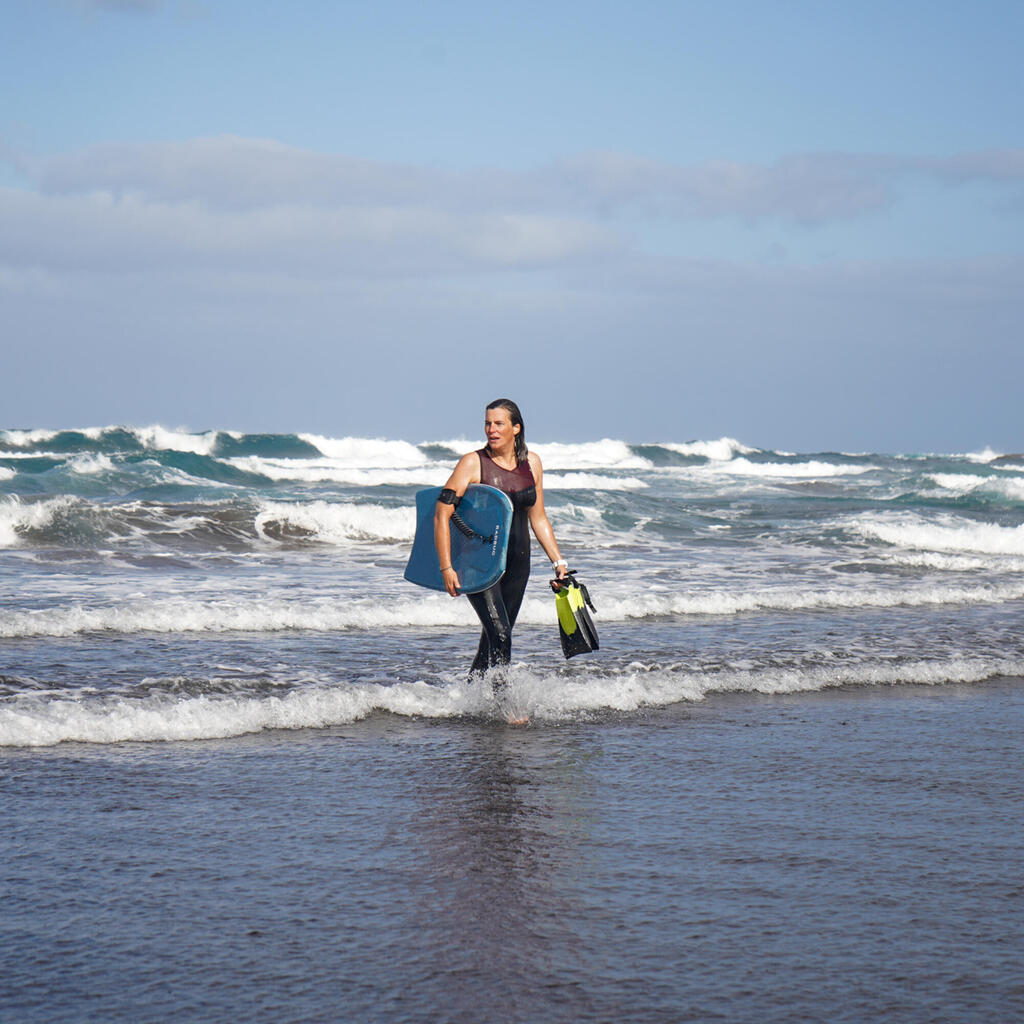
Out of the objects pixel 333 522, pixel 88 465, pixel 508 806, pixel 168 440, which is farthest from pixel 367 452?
pixel 508 806

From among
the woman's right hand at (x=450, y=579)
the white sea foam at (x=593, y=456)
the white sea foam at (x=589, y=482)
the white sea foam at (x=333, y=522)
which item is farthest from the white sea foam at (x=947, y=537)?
the white sea foam at (x=593, y=456)

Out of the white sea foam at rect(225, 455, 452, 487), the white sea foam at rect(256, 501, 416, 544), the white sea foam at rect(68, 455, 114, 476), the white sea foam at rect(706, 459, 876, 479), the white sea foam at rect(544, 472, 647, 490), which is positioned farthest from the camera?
the white sea foam at rect(706, 459, 876, 479)

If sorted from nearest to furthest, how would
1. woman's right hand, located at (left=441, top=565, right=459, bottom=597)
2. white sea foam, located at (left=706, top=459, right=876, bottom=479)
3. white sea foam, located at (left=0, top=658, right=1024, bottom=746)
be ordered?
white sea foam, located at (left=0, top=658, right=1024, bottom=746), woman's right hand, located at (left=441, top=565, right=459, bottom=597), white sea foam, located at (left=706, top=459, right=876, bottom=479)

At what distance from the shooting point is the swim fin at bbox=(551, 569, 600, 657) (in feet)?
19.2

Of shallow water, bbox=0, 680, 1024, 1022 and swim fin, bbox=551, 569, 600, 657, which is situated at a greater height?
swim fin, bbox=551, 569, 600, 657

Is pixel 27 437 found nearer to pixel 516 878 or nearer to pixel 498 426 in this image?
pixel 498 426

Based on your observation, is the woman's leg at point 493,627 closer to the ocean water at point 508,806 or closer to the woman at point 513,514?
the woman at point 513,514

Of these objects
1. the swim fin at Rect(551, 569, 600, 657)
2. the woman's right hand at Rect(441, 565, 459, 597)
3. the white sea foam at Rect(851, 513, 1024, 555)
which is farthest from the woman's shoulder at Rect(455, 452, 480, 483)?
the white sea foam at Rect(851, 513, 1024, 555)

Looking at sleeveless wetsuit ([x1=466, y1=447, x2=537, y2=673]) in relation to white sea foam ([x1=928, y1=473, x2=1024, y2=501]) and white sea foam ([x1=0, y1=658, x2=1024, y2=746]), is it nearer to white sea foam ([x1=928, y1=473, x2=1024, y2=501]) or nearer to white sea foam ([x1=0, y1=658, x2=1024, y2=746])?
white sea foam ([x1=0, y1=658, x2=1024, y2=746])

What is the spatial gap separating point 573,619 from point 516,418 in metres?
1.14

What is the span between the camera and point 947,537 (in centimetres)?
1773

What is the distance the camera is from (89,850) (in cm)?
361

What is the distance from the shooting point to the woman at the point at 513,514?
18.6 feet

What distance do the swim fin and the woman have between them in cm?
8
